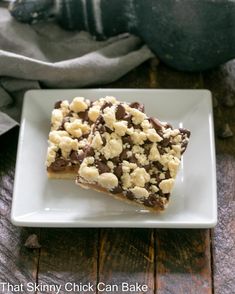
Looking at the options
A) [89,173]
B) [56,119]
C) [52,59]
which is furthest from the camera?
[52,59]

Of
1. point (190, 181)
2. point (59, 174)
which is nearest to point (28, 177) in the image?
point (59, 174)

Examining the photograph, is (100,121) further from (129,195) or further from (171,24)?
(171,24)

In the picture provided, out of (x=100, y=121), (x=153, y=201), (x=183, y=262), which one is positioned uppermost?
(x=100, y=121)

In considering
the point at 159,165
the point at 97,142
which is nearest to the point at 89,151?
the point at 97,142

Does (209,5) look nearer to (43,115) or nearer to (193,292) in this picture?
(43,115)

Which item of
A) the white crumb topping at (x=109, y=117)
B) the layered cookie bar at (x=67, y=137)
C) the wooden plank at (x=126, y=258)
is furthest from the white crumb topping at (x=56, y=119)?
the wooden plank at (x=126, y=258)

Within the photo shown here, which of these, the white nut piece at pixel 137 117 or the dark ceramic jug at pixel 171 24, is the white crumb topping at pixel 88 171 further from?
the dark ceramic jug at pixel 171 24
